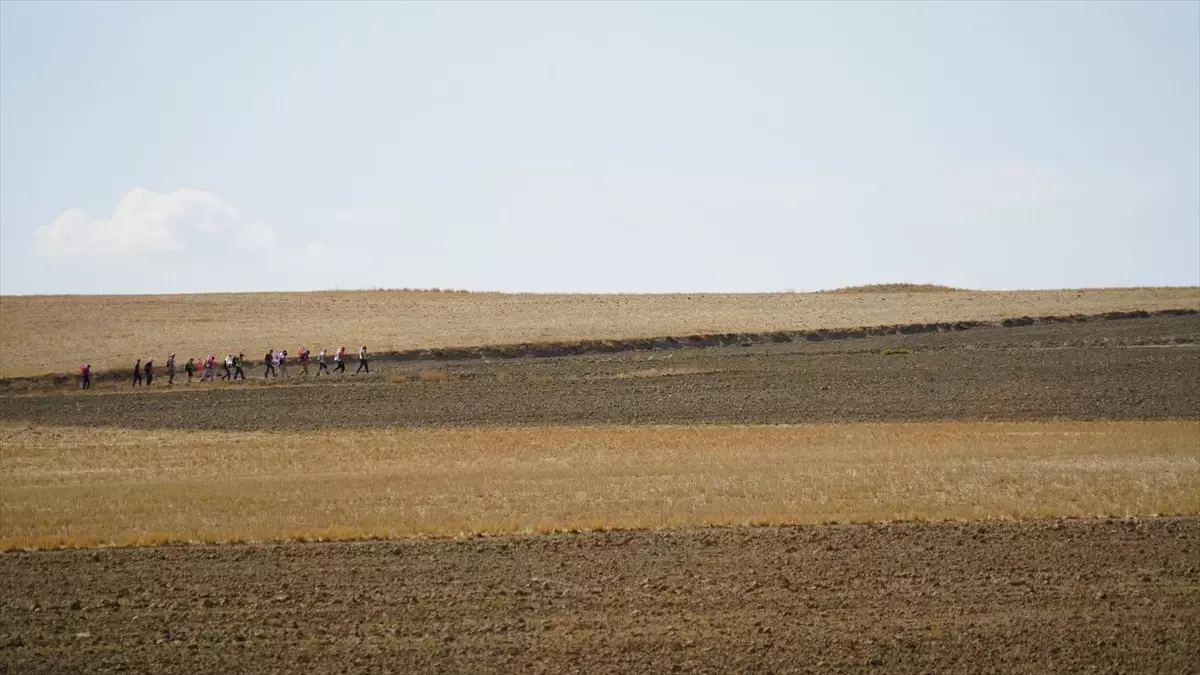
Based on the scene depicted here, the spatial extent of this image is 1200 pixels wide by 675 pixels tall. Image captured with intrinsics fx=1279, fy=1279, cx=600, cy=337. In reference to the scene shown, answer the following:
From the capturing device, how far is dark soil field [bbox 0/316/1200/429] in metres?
35.1

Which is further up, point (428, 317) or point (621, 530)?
point (428, 317)

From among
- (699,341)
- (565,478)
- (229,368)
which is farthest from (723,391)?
(229,368)

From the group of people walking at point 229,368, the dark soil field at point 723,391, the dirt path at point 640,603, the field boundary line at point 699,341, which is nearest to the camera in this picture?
the dirt path at point 640,603

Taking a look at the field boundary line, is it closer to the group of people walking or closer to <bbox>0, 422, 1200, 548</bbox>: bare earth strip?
the group of people walking

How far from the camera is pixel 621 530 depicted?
19375mm

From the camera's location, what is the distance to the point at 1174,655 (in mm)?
13102

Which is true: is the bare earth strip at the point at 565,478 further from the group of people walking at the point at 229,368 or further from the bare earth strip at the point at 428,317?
the bare earth strip at the point at 428,317

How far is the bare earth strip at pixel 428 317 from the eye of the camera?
5562 centimetres

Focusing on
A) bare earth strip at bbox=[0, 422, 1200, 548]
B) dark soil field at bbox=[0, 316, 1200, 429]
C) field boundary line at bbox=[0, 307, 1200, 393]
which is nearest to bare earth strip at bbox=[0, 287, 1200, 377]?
field boundary line at bbox=[0, 307, 1200, 393]

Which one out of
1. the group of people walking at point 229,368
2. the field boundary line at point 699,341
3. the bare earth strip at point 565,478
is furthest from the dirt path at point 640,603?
the field boundary line at point 699,341

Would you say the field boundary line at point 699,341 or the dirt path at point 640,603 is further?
the field boundary line at point 699,341

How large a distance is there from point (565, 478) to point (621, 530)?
17.3 feet

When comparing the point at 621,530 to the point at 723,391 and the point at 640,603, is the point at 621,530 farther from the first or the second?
the point at 723,391

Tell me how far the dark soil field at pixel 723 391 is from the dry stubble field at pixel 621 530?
0.71ft
